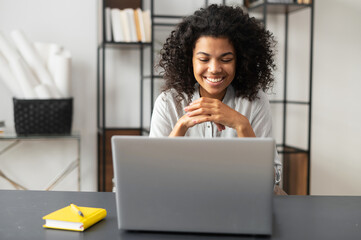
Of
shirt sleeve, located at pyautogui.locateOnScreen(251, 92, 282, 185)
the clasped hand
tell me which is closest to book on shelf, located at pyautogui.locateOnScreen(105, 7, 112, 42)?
shirt sleeve, located at pyautogui.locateOnScreen(251, 92, 282, 185)

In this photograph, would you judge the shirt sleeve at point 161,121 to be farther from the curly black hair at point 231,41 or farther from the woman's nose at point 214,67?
the woman's nose at point 214,67

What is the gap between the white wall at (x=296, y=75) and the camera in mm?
3008

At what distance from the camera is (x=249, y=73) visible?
178 cm

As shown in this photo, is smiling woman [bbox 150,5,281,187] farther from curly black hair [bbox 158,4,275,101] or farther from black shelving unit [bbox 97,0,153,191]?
black shelving unit [bbox 97,0,153,191]

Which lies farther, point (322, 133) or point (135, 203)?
point (322, 133)

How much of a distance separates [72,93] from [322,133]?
1895 mm

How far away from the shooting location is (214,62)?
5.34 feet

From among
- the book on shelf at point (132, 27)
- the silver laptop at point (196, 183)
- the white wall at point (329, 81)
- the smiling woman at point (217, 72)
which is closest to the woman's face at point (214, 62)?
the smiling woman at point (217, 72)

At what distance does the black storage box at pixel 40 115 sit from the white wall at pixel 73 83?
1.08ft

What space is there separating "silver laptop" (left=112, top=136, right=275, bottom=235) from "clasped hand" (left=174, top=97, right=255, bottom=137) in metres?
0.54

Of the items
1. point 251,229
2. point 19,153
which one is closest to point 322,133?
point 19,153

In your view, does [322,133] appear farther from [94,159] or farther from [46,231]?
[46,231]

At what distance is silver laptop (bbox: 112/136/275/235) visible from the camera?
0.94 metres

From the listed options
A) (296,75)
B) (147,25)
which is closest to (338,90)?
(296,75)
